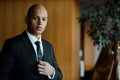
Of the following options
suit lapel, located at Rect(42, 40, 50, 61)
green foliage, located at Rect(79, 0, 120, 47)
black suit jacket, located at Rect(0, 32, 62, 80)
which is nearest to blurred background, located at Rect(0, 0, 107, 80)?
green foliage, located at Rect(79, 0, 120, 47)

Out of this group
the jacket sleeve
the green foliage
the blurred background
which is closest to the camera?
the jacket sleeve

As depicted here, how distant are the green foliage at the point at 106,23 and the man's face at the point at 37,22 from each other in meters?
1.83

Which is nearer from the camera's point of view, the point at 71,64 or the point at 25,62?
the point at 25,62

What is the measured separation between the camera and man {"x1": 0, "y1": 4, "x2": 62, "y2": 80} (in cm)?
142

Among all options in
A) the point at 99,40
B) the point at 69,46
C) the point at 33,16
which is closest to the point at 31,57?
the point at 33,16

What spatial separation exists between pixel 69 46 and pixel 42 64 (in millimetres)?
2756

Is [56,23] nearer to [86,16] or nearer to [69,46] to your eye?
[69,46]

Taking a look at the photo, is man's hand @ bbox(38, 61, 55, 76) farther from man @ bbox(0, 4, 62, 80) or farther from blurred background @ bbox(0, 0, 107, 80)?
blurred background @ bbox(0, 0, 107, 80)

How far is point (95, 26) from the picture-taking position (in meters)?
3.31

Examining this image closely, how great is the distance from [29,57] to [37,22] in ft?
0.70

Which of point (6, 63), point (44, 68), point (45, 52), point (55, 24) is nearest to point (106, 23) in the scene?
point (55, 24)

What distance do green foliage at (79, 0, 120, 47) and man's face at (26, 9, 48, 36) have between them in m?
1.83

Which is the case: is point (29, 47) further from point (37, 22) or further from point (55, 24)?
point (55, 24)

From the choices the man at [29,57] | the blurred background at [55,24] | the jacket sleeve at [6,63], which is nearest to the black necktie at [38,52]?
the man at [29,57]
